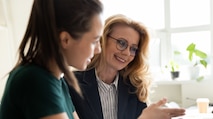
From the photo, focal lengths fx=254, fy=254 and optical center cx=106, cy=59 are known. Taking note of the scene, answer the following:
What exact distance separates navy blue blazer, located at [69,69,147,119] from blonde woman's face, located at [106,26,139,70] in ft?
0.44

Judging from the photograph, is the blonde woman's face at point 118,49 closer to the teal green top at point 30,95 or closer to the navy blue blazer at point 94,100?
the navy blue blazer at point 94,100

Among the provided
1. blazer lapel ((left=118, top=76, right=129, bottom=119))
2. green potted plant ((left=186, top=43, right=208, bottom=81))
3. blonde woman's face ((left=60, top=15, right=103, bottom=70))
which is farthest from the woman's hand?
green potted plant ((left=186, top=43, right=208, bottom=81))

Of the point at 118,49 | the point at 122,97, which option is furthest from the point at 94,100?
the point at 118,49

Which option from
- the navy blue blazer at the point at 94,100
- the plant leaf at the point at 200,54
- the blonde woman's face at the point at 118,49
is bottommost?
the navy blue blazer at the point at 94,100

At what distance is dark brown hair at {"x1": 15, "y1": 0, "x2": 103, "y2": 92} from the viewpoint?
70cm

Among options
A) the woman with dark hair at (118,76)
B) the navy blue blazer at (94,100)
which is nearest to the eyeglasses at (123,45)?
the woman with dark hair at (118,76)

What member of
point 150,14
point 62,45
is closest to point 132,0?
point 150,14

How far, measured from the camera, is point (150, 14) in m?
2.76

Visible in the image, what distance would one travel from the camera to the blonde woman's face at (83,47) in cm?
75

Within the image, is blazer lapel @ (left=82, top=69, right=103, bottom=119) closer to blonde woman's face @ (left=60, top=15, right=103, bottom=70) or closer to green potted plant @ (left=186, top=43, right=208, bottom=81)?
blonde woman's face @ (left=60, top=15, right=103, bottom=70)

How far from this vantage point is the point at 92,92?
1.46 m

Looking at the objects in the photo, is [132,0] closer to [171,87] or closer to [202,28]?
[202,28]

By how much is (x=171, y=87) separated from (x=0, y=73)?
164cm

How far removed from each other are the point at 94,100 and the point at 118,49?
32 cm
